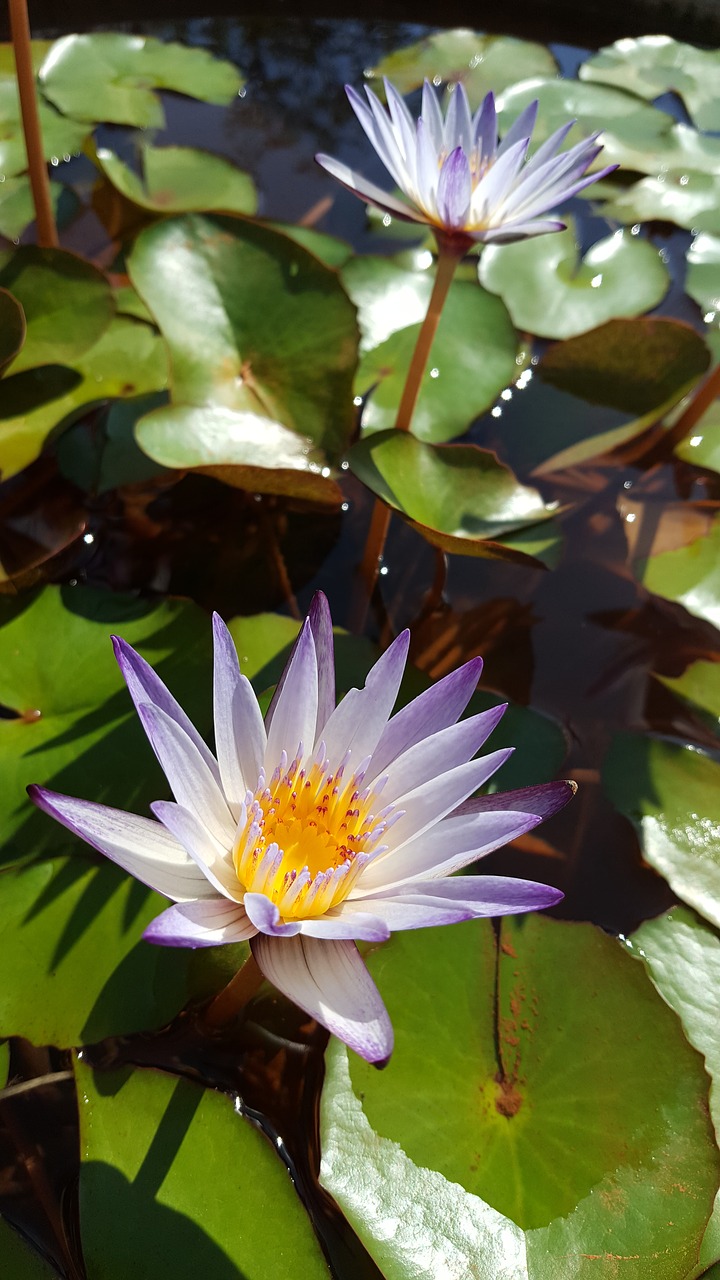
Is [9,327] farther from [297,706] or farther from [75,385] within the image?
[297,706]

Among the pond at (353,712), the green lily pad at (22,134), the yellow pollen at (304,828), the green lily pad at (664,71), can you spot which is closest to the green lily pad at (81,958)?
the pond at (353,712)

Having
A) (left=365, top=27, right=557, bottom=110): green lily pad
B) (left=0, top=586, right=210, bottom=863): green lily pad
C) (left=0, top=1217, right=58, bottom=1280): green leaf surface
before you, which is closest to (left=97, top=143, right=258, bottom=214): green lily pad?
(left=365, top=27, right=557, bottom=110): green lily pad

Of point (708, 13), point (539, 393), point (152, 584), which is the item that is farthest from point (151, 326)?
point (708, 13)

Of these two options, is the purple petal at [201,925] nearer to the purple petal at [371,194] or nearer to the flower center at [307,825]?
the flower center at [307,825]

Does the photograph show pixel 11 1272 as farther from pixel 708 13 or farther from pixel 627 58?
pixel 708 13

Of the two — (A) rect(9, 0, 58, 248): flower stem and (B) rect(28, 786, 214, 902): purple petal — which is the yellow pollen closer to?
(B) rect(28, 786, 214, 902): purple petal

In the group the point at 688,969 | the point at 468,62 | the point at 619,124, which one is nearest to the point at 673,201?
the point at 619,124
